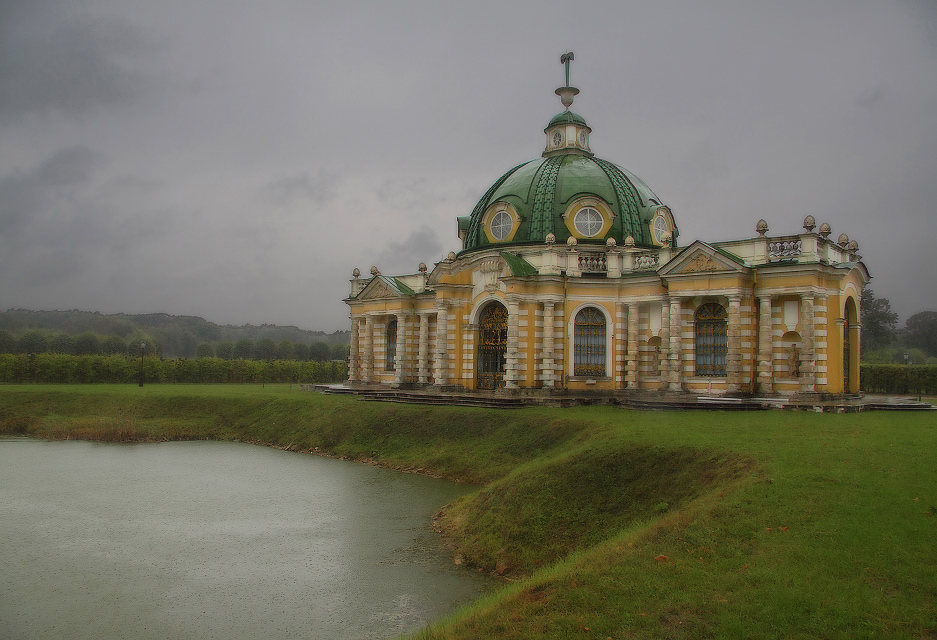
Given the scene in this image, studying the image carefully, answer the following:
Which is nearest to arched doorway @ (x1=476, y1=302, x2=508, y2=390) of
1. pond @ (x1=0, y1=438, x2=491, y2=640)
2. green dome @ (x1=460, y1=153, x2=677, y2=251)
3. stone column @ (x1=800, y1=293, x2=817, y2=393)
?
green dome @ (x1=460, y1=153, x2=677, y2=251)

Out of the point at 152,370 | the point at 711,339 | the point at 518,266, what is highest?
the point at 518,266

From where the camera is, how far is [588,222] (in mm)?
34781

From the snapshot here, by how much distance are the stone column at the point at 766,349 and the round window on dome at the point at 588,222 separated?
946cm

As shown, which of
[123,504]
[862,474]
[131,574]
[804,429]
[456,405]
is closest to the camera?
[862,474]

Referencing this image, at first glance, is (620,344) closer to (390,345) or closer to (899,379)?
(390,345)

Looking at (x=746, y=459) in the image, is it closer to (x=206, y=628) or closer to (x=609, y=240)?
(x=206, y=628)

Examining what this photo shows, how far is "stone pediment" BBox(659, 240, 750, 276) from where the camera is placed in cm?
2744

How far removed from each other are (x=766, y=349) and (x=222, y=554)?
2078 centimetres

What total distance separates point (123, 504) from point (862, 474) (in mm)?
18752

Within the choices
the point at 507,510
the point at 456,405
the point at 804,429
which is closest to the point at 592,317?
the point at 456,405

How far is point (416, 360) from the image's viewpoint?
1533 inches

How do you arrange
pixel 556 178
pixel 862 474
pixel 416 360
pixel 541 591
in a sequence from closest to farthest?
pixel 541 591 < pixel 862 474 < pixel 556 178 < pixel 416 360

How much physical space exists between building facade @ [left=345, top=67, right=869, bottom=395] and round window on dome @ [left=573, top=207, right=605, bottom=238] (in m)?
0.07

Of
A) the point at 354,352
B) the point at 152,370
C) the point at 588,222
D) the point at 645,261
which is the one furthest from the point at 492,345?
the point at 152,370
